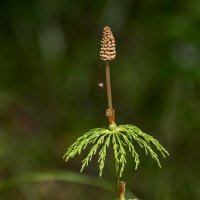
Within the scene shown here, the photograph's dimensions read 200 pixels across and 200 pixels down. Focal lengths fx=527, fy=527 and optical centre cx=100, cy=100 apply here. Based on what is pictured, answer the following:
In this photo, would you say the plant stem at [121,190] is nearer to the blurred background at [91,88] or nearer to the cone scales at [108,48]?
the cone scales at [108,48]

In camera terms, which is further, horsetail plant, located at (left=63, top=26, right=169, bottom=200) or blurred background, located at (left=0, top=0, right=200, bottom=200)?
blurred background, located at (left=0, top=0, right=200, bottom=200)

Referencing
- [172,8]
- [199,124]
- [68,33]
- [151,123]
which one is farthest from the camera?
[68,33]

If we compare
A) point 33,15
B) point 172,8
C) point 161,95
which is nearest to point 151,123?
point 161,95

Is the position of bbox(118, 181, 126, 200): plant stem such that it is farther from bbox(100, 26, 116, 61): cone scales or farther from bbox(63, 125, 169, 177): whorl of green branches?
bbox(100, 26, 116, 61): cone scales

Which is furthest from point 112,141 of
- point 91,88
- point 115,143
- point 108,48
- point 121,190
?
point 91,88

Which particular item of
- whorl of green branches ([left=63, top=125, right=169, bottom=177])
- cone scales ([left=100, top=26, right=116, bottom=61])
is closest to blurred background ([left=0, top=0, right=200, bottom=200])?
whorl of green branches ([left=63, top=125, right=169, bottom=177])

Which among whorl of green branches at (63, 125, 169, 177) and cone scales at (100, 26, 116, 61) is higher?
Result: cone scales at (100, 26, 116, 61)

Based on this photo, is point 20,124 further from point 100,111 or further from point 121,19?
point 121,19

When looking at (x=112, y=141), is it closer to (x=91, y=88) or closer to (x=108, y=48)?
(x=108, y=48)

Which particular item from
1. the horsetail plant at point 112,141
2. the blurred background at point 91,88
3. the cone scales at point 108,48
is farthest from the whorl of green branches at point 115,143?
the blurred background at point 91,88
